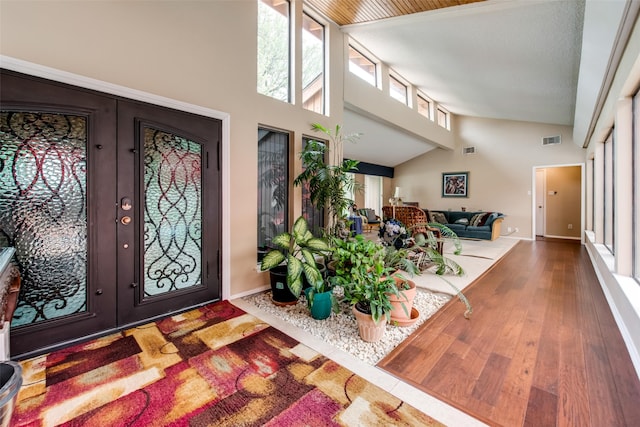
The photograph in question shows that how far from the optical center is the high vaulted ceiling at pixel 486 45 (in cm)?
304

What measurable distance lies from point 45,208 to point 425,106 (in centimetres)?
772

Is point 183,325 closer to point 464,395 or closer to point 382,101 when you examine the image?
point 464,395

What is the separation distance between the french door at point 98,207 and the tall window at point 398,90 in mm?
4624

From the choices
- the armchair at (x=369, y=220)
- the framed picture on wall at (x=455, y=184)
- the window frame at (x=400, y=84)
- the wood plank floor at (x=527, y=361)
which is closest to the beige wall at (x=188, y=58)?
the wood plank floor at (x=527, y=361)

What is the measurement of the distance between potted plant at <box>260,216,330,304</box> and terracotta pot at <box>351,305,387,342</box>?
1.70 feet

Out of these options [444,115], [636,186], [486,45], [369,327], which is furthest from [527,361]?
[444,115]

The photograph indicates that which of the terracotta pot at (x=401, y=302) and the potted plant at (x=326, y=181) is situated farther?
the potted plant at (x=326, y=181)

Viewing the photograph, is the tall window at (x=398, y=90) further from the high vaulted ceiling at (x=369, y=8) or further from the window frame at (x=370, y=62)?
the high vaulted ceiling at (x=369, y=8)

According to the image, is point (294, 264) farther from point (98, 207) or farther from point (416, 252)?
point (416, 252)

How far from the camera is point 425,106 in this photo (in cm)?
734

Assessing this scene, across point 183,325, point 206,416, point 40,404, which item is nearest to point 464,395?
point 206,416

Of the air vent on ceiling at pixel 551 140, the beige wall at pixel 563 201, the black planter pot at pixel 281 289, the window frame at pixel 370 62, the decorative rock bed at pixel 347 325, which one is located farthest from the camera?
the beige wall at pixel 563 201

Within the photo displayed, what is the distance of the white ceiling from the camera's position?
304 centimetres

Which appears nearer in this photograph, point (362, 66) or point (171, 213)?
point (171, 213)
